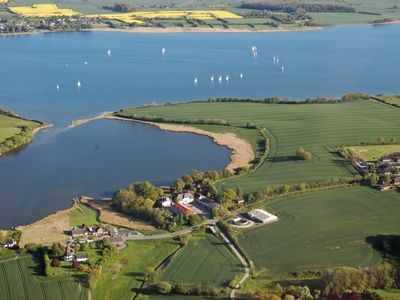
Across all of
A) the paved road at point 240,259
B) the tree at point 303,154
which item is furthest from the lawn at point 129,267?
the tree at point 303,154

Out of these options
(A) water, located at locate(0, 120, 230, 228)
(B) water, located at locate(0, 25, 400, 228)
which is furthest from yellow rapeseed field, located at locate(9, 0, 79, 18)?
(A) water, located at locate(0, 120, 230, 228)

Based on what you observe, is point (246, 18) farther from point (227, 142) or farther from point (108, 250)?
point (108, 250)

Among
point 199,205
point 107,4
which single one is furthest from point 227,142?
point 107,4

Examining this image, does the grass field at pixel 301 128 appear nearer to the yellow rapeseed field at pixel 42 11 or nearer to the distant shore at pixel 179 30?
the distant shore at pixel 179 30

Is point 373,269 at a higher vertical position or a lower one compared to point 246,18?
lower

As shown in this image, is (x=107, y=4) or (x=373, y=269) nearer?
(x=373, y=269)

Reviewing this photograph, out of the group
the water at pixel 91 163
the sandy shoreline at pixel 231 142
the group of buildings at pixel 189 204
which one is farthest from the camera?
the sandy shoreline at pixel 231 142

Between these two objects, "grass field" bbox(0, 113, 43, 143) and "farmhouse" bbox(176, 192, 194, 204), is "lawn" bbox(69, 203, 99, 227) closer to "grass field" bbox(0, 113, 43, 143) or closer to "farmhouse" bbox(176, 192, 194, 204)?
"farmhouse" bbox(176, 192, 194, 204)

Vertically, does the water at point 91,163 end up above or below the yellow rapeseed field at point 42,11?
below
